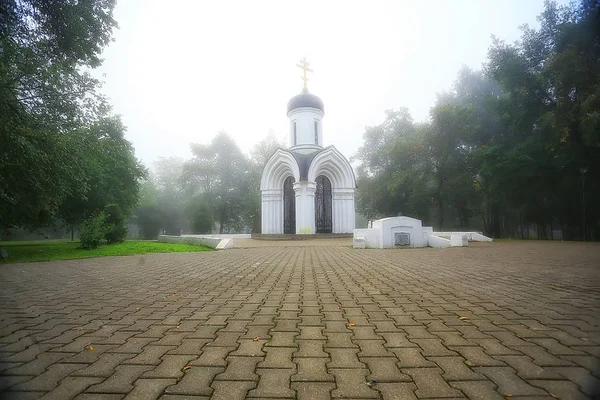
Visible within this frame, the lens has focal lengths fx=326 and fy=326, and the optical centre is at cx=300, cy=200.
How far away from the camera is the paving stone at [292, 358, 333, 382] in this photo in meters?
2.22

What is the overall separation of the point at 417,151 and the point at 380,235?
18.3 meters

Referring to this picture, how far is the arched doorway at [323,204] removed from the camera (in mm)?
26803

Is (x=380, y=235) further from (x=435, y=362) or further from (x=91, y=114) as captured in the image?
(x=91, y=114)

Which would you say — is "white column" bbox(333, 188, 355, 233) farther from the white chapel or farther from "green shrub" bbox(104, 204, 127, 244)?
"green shrub" bbox(104, 204, 127, 244)

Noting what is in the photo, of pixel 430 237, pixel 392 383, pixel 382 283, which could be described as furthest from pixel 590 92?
pixel 392 383

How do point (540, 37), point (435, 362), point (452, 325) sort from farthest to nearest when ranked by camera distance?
point (540, 37) → point (452, 325) → point (435, 362)

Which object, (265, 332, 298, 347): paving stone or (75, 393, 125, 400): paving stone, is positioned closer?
(75, 393, 125, 400): paving stone

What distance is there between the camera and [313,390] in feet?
6.79

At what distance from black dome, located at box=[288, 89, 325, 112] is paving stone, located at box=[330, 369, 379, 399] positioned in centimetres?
2738

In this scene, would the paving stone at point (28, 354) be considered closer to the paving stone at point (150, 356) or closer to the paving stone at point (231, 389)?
the paving stone at point (150, 356)

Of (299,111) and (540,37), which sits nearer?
(540,37)

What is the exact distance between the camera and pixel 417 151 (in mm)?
31000

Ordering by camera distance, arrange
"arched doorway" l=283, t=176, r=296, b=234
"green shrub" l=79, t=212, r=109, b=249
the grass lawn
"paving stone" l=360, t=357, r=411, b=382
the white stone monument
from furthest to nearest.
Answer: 1. "arched doorway" l=283, t=176, r=296, b=234
2. "green shrub" l=79, t=212, r=109, b=249
3. the white stone monument
4. the grass lawn
5. "paving stone" l=360, t=357, r=411, b=382

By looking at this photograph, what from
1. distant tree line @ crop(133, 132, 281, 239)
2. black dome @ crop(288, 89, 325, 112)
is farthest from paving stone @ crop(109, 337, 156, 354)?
distant tree line @ crop(133, 132, 281, 239)
